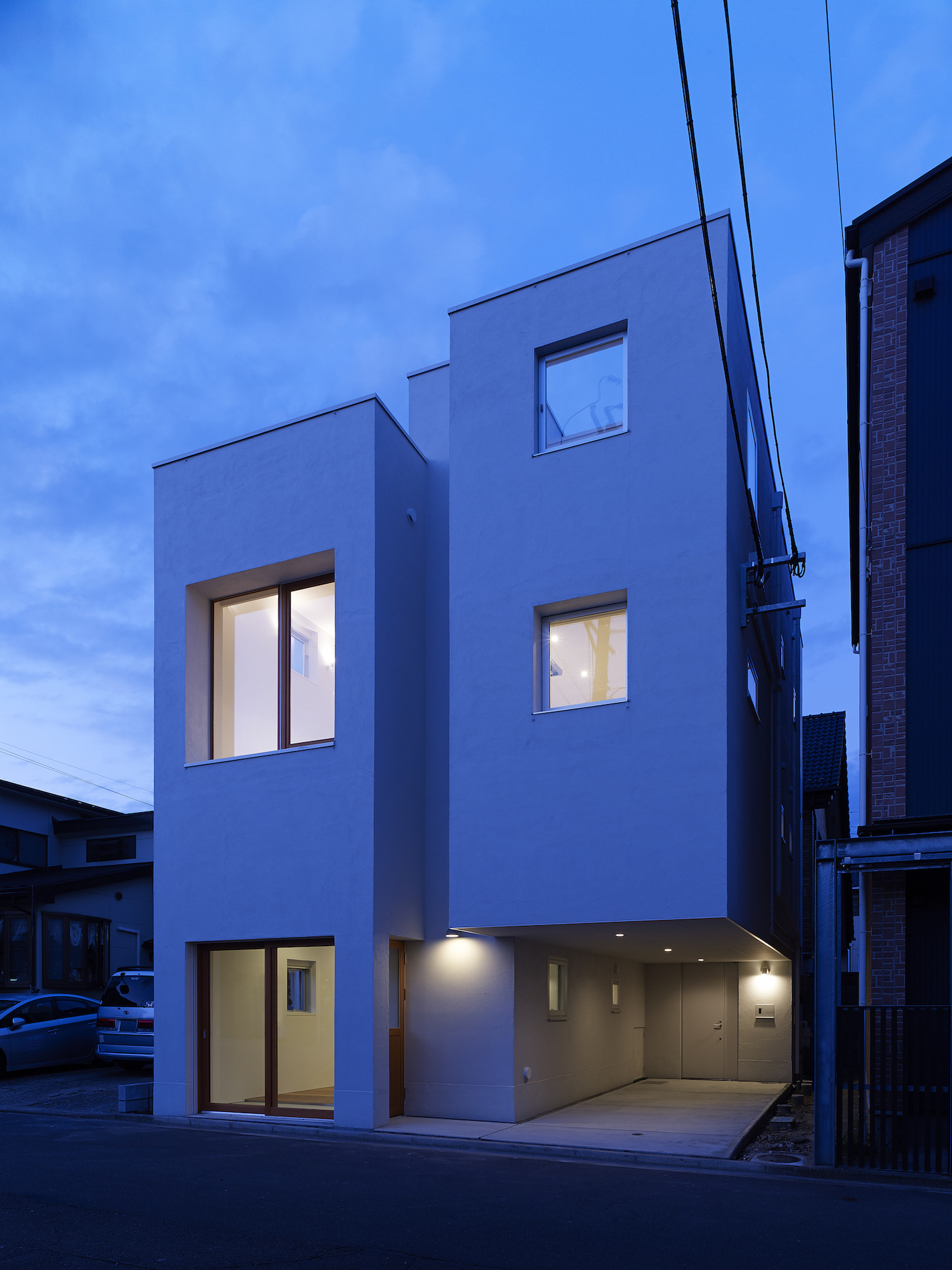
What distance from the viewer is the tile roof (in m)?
23.6

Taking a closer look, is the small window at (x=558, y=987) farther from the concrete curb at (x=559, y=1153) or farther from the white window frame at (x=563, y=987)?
the concrete curb at (x=559, y=1153)

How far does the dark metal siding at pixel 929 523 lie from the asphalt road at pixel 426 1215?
4065 mm

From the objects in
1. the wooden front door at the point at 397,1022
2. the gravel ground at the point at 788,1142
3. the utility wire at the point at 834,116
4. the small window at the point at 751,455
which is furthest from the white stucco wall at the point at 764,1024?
the utility wire at the point at 834,116

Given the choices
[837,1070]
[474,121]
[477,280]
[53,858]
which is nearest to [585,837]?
[837,1070]

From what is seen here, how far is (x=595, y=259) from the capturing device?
12.9m

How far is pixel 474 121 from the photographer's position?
85500mm

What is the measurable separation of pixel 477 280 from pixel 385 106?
6982 cm

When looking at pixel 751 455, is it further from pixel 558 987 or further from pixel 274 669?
pixel 558 987

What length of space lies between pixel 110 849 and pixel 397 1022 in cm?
1778

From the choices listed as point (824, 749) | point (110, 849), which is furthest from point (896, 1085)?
point (110, 849)

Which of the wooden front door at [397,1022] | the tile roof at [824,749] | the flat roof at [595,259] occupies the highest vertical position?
the flat roof at [595,259]

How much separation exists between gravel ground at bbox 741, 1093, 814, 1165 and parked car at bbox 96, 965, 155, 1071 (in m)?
9.52

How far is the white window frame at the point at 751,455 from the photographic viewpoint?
45.9ft

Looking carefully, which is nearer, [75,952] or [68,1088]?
[68,1088]
